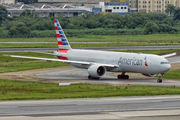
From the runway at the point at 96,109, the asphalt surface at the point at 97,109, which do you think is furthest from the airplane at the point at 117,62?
the runway at the point at 96,109

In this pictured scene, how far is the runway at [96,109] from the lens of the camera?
27203mm

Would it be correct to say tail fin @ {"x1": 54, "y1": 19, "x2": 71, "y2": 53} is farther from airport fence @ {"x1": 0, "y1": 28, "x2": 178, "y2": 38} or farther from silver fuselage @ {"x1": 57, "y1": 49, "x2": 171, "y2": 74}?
airport fence @ {"x1": 0, "y1": 28, "x2": 178, "y2": 38}

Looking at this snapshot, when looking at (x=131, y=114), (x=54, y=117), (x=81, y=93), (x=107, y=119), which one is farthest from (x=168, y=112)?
(x=81, y=93)

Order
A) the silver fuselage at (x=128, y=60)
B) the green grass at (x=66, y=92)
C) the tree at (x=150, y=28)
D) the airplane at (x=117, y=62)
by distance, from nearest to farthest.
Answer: the green grass at (x=66, y=92) → the silver fuselage at (x=128, y=60) → the airplane at (x=117, y=62) → the tree at (x=150, y=28)

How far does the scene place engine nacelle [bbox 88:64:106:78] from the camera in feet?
179

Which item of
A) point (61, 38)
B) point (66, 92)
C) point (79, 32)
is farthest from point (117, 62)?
point (79, 32)

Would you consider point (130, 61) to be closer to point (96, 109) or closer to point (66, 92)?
point (66, 92)

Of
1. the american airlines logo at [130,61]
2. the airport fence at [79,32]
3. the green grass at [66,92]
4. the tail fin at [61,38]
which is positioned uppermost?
the tail fin at [61,38]

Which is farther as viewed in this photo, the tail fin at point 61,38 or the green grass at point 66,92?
the tail fin at point 61,38

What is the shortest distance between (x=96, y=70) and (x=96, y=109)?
24.8 metres

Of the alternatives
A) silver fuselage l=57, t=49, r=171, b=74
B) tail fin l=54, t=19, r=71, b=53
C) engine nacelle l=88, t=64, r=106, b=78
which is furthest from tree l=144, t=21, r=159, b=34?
engine nacelle l=88, t=64, r=106, b=78

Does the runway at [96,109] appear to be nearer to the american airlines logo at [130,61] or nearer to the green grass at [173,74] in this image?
the american airlines logo at [130,61]

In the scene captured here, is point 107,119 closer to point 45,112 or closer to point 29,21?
point 45,112

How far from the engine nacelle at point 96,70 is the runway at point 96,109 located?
62.9 ft
